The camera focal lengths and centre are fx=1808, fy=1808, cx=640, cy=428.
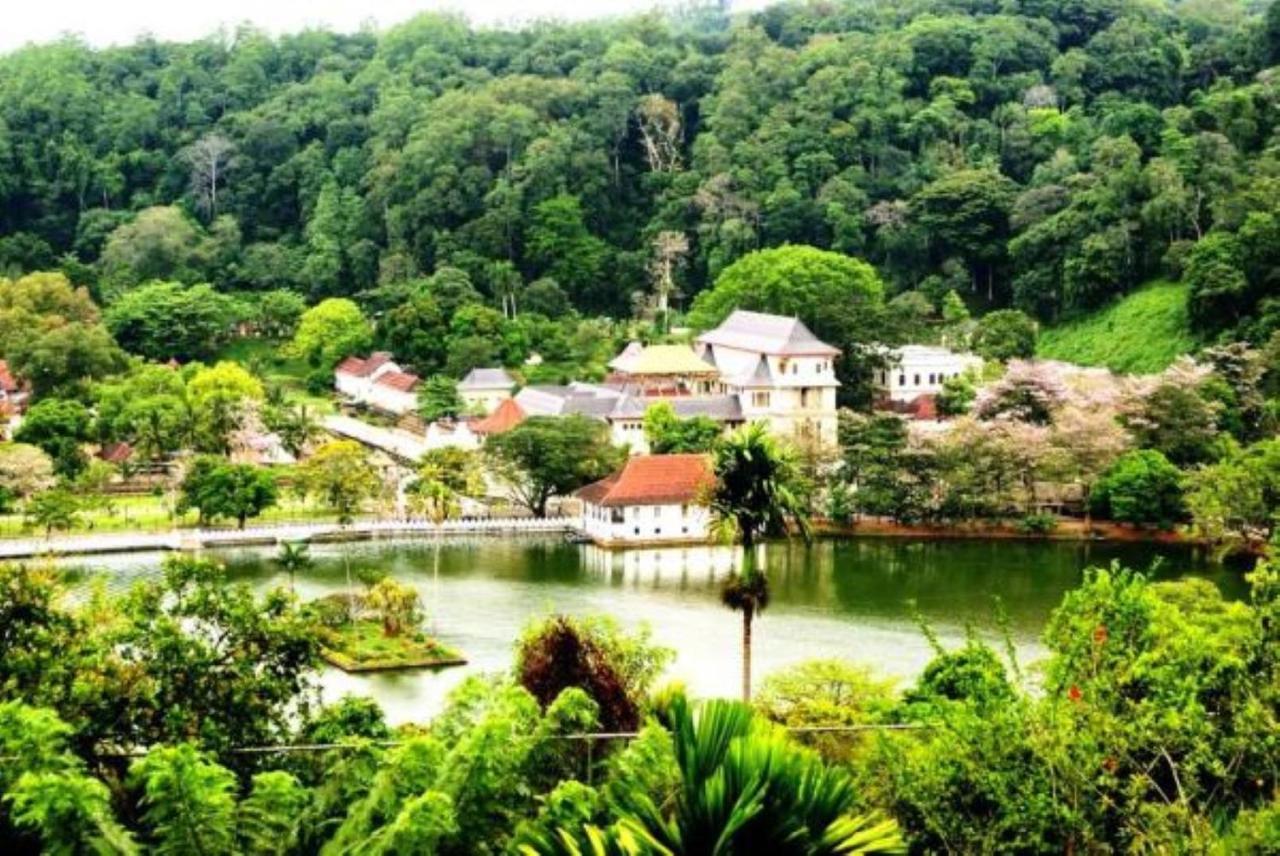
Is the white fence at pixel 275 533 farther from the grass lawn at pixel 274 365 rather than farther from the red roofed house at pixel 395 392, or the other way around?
the grass lawn at pixel 274 365

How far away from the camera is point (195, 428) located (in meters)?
38.0

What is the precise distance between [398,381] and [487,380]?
334cm

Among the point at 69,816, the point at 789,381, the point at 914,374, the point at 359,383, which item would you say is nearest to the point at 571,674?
the point at 69,816

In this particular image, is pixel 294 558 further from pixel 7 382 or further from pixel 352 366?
pixel 352 366

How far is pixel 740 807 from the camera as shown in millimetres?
8086

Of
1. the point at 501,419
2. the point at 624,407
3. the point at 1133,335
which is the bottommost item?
the point at 501,419

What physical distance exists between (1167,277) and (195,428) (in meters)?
24.3

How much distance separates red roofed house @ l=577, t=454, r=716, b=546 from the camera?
33125 millimetres

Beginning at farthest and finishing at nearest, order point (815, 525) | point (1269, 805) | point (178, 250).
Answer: point (178, 250)
point (815, 525)
point (1269, 805)

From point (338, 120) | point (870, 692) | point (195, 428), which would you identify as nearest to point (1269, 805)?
point (870, 692)

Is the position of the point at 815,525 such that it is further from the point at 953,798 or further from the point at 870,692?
the point at 953,798

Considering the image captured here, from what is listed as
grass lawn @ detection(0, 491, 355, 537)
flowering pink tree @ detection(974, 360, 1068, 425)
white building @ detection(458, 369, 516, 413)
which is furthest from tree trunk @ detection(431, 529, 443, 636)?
flowering pink tree @ detection(974, 360, 1068, 425)

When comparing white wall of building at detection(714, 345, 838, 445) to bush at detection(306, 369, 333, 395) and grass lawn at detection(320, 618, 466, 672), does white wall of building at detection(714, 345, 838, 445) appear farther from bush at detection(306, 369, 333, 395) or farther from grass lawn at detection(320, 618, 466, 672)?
grass lawn at detection(320, 618, 466, 672)

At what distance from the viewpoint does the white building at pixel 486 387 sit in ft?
148
